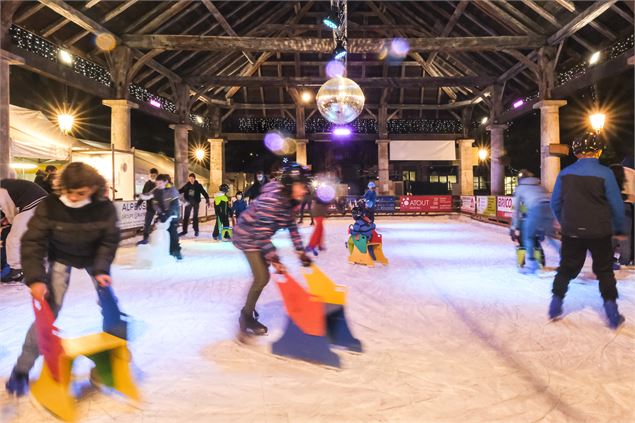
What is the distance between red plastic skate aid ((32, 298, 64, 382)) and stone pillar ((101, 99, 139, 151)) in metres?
10.7

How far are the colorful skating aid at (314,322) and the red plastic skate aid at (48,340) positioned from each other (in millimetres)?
1345

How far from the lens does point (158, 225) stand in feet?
24.5

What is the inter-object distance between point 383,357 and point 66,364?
1.88 m

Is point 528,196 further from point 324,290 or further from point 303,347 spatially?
point 303,347

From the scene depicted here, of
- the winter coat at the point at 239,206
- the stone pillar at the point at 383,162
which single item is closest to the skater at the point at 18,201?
the winter coat at the point at 239,206

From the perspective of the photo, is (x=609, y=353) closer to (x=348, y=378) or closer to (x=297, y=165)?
(x=348, y=378)

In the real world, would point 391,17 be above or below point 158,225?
above

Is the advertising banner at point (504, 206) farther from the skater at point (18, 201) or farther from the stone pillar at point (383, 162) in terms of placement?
the skater at point (18, 201)

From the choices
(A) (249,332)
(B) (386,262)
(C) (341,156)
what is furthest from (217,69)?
(A) (249,332)

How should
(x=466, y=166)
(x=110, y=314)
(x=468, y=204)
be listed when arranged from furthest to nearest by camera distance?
(x=466, y=166) → (x=468, y=204) → (x=110, y=314)

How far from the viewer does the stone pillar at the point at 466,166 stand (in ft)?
72.8

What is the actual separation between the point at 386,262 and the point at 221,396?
486 cm

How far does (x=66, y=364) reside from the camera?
7.38ft

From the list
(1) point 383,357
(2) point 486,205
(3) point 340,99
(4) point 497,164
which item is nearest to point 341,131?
(4) point 497,164
